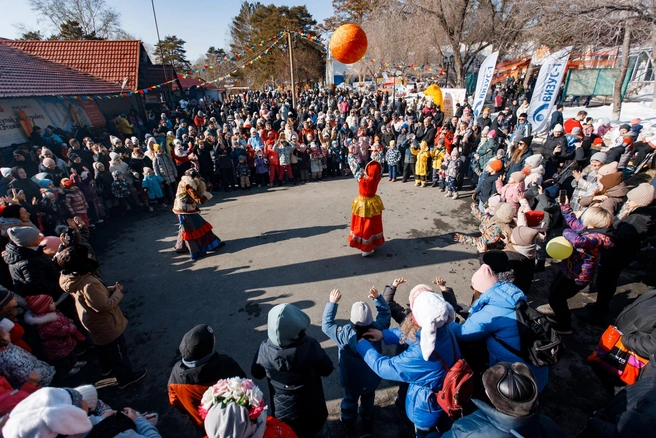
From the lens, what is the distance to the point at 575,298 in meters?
4.68

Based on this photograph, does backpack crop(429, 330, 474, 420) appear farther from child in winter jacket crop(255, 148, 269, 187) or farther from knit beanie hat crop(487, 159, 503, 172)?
child in winter jacket crop(255, 148, 269, 187)

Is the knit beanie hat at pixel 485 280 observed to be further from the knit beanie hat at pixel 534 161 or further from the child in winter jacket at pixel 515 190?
the knit beanie hat at pixel 534 161

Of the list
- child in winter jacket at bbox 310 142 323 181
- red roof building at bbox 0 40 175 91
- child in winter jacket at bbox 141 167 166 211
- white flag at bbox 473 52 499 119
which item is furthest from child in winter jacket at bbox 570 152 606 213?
red roof building at bbox 0 40 175 91

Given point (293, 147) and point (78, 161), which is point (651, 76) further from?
point (78, 161)

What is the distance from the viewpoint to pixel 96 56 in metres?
16.9

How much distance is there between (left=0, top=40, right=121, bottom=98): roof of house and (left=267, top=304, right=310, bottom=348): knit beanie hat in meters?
12.6

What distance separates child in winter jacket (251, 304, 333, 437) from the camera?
7.14 ft

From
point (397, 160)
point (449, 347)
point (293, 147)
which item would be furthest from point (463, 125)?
point (449, 347)

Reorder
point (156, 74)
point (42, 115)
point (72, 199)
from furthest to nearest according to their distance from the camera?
1. point (156, 74)
2. point (42, 115)
3. point (72, 199)

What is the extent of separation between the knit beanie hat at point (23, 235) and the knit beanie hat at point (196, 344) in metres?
2.78

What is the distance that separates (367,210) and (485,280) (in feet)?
8.96

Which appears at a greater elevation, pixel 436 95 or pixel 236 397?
pixel 436 95

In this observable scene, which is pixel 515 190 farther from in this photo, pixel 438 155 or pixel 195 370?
pixel 195 370

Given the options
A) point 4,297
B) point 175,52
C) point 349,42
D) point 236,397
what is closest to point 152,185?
point 4,297
